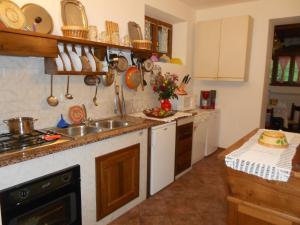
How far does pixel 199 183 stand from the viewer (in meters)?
3.10

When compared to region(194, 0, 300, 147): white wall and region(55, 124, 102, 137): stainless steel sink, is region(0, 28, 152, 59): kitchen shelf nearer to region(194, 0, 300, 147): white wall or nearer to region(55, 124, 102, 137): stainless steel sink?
region(55, 124, 102, 137): stainless steel sink

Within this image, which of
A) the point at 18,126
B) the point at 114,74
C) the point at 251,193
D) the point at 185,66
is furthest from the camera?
the point at 185,66

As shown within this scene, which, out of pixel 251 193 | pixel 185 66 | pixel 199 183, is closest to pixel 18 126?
pixel 251 193

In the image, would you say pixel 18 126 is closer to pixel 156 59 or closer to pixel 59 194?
pixel 59 194

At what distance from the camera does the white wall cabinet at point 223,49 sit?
3.71 meters

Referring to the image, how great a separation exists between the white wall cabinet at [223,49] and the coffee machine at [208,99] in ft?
0.91

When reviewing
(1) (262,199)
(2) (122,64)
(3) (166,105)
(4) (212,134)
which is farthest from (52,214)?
(4) (212,134)

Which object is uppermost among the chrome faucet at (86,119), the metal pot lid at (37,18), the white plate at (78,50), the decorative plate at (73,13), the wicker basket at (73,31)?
the decorative plate at (73,13)

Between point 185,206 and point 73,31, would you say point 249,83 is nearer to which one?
point 185,206

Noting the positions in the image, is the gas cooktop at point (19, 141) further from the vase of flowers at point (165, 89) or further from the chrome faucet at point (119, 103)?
the vase of flowers at point (165, 89)

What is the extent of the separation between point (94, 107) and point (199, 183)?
1650mm

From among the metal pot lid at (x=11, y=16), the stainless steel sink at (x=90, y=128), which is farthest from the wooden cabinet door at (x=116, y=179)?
the metal pot lid at (x=11, y=16)

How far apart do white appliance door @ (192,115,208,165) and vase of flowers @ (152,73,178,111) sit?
18.9 inches

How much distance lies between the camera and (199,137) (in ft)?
12.0
